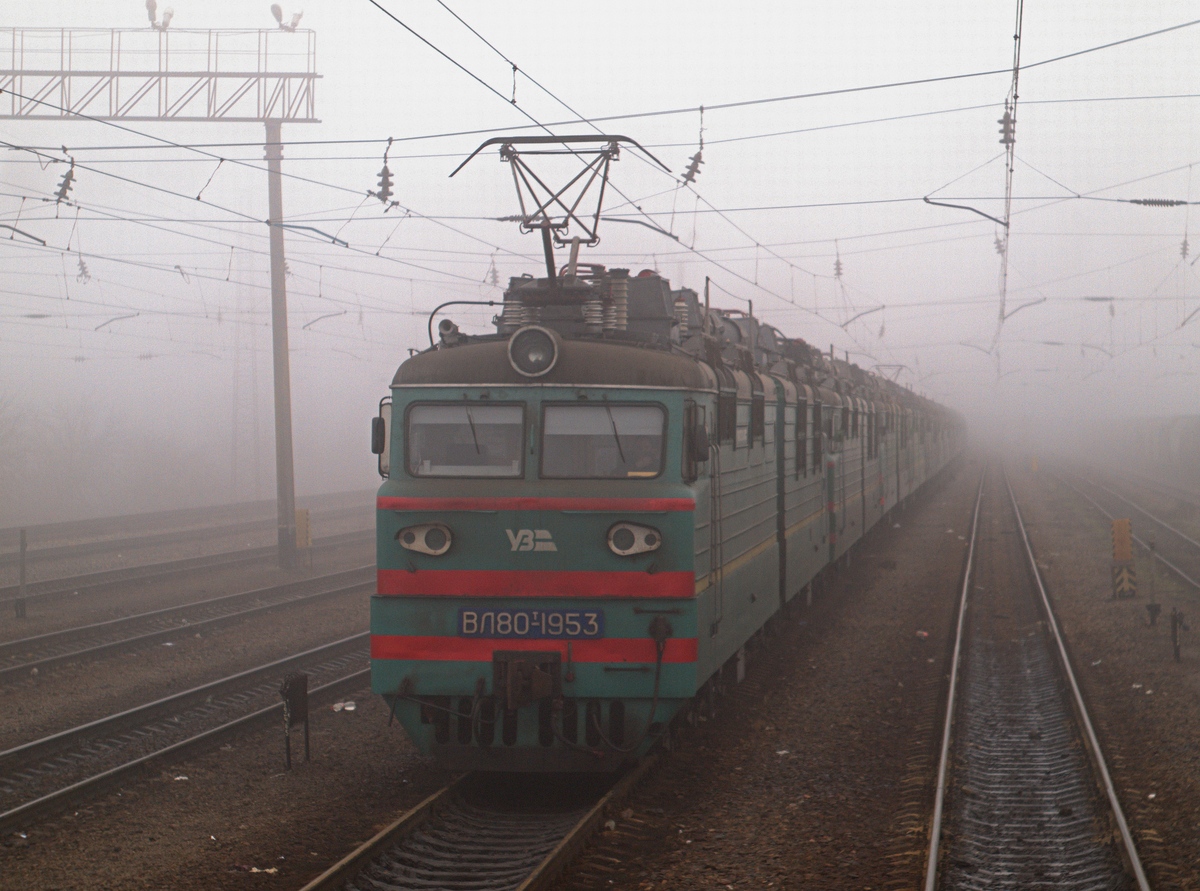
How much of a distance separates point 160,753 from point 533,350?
473 cm

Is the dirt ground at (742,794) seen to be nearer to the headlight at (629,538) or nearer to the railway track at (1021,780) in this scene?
the railway track at (1021,780)

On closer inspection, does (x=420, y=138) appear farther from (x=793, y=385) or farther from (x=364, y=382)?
(x=364, y=382)

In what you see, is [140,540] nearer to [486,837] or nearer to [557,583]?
[557,583]

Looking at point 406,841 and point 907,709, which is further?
point 907,709

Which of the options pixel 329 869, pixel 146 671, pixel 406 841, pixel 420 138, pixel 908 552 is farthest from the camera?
pixel 908 552

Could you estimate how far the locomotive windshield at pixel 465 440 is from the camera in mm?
8117

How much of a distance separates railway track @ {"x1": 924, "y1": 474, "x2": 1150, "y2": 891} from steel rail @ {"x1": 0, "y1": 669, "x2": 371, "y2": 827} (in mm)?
6153

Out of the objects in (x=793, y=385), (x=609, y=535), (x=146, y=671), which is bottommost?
(x=146, y=671)

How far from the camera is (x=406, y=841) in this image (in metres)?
7.09

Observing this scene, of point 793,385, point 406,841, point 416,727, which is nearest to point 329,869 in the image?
point 406,841

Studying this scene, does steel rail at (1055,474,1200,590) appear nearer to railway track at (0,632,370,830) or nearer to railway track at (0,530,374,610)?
railway track at (0,632,370,830)

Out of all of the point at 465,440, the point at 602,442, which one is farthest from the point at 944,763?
the point at 465,440

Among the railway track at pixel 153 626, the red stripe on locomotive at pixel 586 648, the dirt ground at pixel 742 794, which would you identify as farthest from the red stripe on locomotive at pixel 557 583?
the railway track at pixel 153 626

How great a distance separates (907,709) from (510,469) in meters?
5.36
